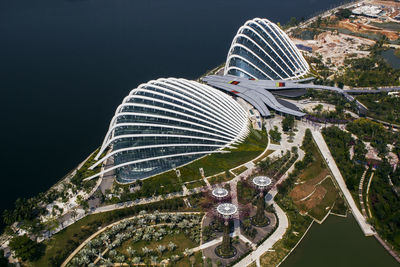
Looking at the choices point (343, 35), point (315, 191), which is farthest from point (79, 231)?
point (343, 35)

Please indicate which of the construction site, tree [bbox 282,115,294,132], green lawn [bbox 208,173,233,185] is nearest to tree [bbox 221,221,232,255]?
green lawn [bbox 208,173,233,185]

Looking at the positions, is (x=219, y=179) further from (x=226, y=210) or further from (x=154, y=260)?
(x=154, y=260)

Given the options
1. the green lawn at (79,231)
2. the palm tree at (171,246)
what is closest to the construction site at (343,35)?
the green lawn at (79,231)

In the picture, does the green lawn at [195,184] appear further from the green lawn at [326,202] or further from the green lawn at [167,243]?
the green lawn at [326,202]

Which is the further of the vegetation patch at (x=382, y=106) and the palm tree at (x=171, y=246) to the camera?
the vegetation patch at (x=382, y=106)

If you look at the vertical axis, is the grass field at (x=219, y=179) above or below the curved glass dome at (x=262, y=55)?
below

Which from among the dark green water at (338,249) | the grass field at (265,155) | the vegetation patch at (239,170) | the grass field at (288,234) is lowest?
the dark green water at (338,249)

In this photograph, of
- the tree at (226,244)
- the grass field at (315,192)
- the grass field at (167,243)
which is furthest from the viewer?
the grass field at (315,192)
